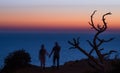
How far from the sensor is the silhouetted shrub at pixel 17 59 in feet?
137

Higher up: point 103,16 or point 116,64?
point 103,16

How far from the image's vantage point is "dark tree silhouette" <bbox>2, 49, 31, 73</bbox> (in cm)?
4135

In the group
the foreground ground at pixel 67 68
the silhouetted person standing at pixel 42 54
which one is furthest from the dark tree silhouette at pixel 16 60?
the silhouetted person standing at pixel 42 54

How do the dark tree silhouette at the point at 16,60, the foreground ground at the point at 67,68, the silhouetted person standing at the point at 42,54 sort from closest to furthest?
the silhouetted person standing at the point at 42,54 < the foreground ground at the point at 67,68 < the dark tree silhouette at the point at 16,60

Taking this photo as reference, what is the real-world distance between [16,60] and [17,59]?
0.38 feet

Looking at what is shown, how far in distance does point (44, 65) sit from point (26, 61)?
18.1 ft

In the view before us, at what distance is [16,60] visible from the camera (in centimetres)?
4162

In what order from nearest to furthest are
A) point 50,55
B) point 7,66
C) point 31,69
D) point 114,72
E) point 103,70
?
point 103,70 → point 114,72 → point 50,55 → point 31,69 → point 7,66

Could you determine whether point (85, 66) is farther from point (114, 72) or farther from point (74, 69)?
point (114, 72)

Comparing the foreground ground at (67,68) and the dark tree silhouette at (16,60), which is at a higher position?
the dark tree silhouette at (16,60)

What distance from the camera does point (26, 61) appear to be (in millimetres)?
42156

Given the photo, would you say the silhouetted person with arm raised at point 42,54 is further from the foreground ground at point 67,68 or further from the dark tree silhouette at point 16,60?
the dark tree silhouette at point 16,60

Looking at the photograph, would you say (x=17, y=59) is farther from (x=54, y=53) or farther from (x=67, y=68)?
(x=54, y=53)

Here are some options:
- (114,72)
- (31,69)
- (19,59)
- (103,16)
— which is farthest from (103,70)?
(19,59)
